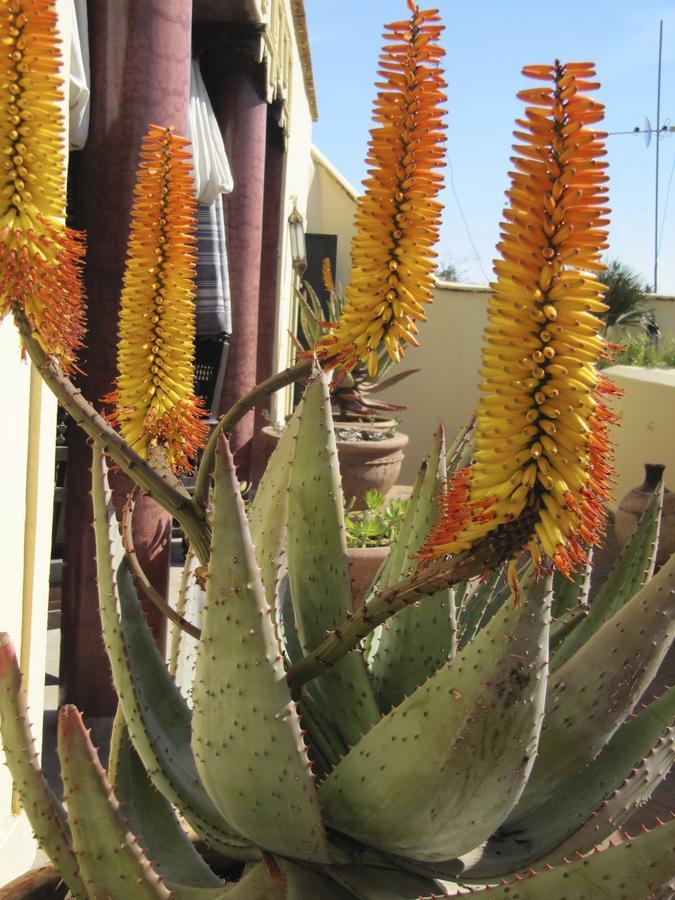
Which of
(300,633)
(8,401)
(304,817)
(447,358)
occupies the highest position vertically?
(447,358)

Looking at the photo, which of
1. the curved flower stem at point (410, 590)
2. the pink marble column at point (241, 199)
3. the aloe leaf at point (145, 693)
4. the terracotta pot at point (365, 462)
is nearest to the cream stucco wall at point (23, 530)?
the aloe leaf at point (145, 693)

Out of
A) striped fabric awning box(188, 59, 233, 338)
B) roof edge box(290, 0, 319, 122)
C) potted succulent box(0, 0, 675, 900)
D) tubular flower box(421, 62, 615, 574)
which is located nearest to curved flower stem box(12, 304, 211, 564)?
potted succulent box(0, 0, 675, 900)

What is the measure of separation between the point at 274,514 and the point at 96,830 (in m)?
0.49

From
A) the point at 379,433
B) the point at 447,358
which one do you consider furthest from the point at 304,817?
the point at 447,358

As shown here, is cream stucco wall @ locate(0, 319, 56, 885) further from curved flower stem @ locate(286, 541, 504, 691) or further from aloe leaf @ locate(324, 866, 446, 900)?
curved flower stem @ locate(286, 541, 504, 691)

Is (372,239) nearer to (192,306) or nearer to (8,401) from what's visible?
(192,306)

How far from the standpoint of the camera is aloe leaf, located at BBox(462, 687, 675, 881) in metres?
1.15

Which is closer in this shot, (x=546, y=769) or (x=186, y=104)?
(x=546, y=769)

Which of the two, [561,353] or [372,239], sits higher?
[372,239]

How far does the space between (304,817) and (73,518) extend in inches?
103

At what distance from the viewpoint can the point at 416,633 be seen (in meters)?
1.31

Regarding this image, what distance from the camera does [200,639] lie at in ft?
3.11

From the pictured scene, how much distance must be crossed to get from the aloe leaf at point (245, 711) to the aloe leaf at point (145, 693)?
128mm

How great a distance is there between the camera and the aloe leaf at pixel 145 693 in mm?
1125
